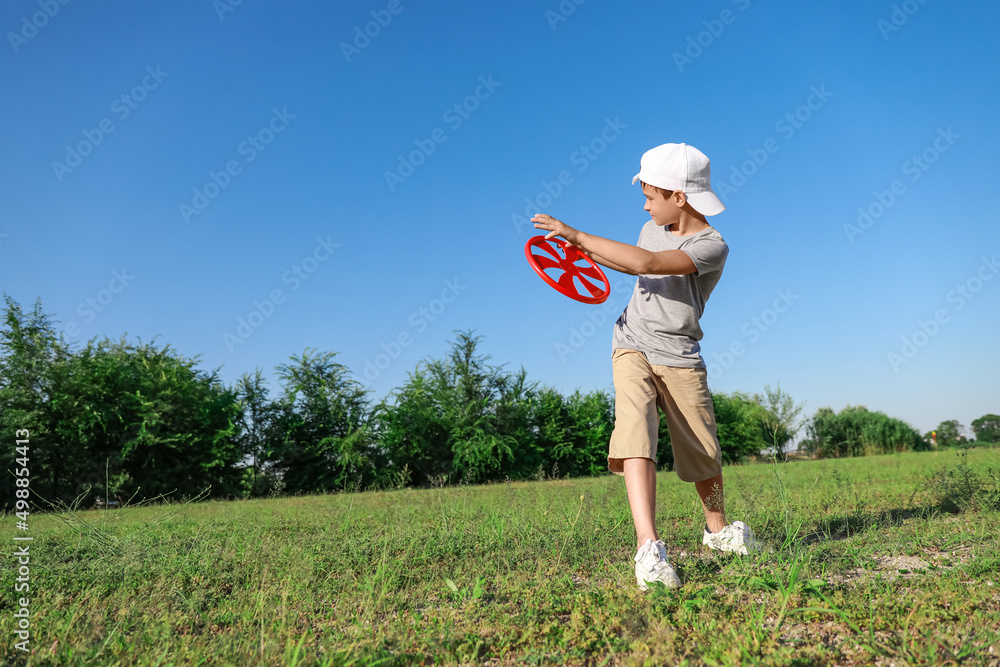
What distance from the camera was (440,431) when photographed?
1688 centimetres

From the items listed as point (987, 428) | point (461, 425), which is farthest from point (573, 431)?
point (987, 428)

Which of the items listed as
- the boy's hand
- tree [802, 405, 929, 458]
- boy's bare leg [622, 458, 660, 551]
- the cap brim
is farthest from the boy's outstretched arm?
tree [802, 405, 929, 458]

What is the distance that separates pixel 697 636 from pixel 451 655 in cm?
87

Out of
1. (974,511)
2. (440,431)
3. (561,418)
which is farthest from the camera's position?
(561,418)

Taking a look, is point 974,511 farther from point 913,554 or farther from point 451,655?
point 451,655

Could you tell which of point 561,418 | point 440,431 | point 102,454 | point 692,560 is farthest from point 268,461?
point 692,560

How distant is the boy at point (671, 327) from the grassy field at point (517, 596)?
512mm

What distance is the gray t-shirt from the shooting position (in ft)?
10.8

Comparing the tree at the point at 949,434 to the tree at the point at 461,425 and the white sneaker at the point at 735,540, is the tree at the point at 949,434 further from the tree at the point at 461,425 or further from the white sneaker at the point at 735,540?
the white sneaker at the point at 735,540

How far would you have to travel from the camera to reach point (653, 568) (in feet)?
8.87

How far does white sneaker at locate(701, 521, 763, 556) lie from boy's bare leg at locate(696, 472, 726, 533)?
0.06m

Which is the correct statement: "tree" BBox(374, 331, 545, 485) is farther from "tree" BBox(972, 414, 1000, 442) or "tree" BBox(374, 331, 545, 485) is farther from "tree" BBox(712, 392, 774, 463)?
"tree" BBox(972, 414, 1000, 442)

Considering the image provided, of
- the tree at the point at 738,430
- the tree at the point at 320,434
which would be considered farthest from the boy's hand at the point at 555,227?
the tree at the point at 738,430

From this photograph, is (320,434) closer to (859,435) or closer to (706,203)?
(706,203)
